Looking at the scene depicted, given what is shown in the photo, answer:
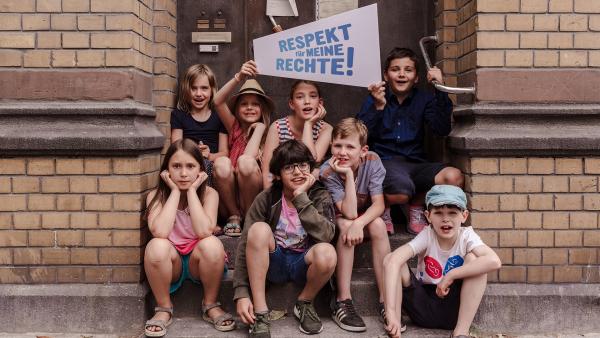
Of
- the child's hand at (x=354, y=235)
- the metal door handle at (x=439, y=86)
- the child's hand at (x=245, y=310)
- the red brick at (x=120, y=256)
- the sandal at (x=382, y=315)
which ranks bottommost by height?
the sandal at (x=382, y=315)

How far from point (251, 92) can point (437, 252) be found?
6.08ft

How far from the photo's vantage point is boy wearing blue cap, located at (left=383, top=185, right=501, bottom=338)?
3.66 m

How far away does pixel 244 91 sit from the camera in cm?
480

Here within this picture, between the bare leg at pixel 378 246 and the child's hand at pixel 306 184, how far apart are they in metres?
0.47

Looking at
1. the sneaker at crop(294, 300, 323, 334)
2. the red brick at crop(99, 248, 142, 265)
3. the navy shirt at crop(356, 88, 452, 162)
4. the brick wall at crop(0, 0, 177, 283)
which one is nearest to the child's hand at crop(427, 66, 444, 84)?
the navy shirt at crop(356, 88, 452, 162)

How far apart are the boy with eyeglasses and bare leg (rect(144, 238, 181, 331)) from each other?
382 millimetres

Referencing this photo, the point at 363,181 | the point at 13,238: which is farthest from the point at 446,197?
the point at 13,238

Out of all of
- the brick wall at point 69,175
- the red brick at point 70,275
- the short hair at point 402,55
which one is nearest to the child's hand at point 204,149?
the brick wall at point 69,175

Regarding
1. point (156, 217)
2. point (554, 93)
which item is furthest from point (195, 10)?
point (554, 93)

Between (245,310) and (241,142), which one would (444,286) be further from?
(241,142)

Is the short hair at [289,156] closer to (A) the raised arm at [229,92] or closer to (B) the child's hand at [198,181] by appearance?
(B) the child's hand at [198,181]

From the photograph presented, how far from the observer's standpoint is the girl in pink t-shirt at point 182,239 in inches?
150

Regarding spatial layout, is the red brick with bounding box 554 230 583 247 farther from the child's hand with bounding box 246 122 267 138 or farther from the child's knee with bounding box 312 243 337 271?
the child's hand with bounding box 246 122 267 138

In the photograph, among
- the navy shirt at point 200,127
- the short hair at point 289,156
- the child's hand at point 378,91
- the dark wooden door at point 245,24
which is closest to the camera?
the short hair at point 289,156
